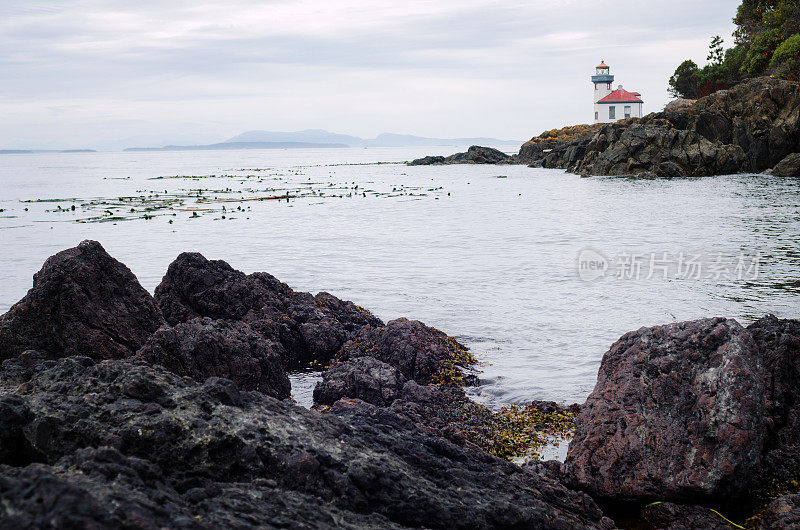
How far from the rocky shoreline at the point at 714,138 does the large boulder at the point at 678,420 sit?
4508 cm

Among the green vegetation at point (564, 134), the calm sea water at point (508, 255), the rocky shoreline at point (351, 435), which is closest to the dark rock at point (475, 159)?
the green vegetation at point (564, 134)

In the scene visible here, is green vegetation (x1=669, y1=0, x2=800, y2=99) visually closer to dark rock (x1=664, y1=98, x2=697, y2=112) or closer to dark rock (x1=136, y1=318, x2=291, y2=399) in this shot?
dark rock (x1=664, y1=98, x2=697, y2=112)

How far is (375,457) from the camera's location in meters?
3.62

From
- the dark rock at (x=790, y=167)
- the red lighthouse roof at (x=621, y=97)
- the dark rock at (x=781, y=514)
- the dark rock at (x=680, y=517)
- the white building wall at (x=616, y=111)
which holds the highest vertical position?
the red lighthouse roof at (x=621, y=97)

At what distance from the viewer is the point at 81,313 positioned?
689 centimetres

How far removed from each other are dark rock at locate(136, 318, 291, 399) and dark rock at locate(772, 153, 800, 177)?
44.9 m

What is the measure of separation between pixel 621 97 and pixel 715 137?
56193 millimetres

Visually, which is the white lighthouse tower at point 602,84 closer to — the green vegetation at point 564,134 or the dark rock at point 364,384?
the green vegetation at point 564,134

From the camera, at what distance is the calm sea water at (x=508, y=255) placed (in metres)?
10.2

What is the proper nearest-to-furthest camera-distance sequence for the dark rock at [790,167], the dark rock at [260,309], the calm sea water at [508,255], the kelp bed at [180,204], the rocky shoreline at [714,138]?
1. the dark rock at [260,309]
2. the calm sea water at [508,255]
3. the kelp bed at [180,204]
4. the dark rock at [790,167]
5. the rocky shoreline at [714,138]

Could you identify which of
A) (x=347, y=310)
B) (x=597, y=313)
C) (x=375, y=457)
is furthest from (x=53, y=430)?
(x=597, y=313)

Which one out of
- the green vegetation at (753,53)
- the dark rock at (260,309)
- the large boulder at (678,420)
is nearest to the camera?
the large boulder at (678,420)

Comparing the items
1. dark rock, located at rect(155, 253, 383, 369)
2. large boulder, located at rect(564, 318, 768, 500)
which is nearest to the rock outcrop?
large boulder, located at rect(564, 318, 768, 500)

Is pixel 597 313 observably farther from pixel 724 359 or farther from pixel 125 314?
pixel 125 314
